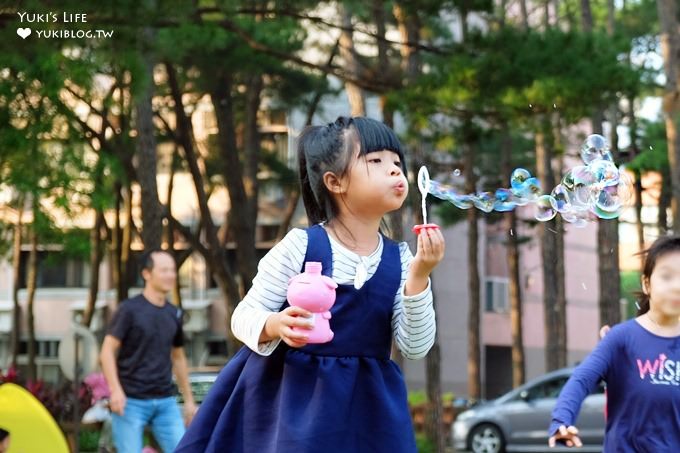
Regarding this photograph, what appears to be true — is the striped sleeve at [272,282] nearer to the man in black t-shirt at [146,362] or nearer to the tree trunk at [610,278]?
the man in black t-shirt at [146,362]

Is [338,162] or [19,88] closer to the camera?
[338,162]

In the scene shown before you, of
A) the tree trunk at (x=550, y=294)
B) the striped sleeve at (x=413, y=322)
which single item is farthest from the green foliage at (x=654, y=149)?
the striped sleeve at (x=413, y=322)

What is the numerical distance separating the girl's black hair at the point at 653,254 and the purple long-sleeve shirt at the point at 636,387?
20cm

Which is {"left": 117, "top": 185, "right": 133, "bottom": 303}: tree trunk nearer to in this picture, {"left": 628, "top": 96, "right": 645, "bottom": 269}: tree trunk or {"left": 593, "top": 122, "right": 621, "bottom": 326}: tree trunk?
{"left": 593, "top": 122, "right": 621, "bottom": 326}: tree trunk

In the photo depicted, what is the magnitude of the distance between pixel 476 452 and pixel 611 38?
7868 mm

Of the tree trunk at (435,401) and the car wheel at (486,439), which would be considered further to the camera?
the car wheel at (486,439)

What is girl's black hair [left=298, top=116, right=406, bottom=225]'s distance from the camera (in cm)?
427

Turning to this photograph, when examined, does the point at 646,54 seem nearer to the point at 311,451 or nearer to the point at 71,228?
the point at 71,228

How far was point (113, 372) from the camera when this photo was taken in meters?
7.68

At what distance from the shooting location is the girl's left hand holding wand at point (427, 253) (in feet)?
12.3

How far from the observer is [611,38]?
47.9 feet

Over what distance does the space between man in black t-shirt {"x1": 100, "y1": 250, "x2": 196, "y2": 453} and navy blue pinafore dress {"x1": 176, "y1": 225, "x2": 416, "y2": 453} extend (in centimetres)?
359

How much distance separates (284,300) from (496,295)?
42.1 metres

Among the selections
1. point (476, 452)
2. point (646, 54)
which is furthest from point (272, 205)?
point (476, 452)
